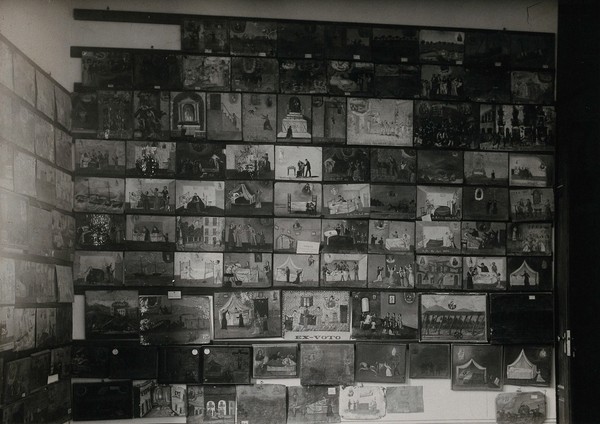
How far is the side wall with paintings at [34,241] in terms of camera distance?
3.71 metres

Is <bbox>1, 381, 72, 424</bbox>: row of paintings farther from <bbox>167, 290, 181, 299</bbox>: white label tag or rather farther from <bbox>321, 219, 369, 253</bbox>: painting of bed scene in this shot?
<bbox>321, 219, 369, 253</bbox>: painting of bed scene

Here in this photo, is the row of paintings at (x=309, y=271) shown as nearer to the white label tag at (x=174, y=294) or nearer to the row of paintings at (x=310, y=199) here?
the white label tag at (x=174, y=294)

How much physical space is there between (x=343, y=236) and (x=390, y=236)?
368 mm

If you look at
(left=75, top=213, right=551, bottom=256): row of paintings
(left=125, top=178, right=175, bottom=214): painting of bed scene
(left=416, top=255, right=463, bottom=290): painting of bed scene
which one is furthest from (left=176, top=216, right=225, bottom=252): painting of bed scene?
(left=416, top=255, right=463, bottom=290): painting of bed scene

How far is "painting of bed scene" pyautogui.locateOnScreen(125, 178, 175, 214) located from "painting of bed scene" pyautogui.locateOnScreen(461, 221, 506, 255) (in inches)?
89.9

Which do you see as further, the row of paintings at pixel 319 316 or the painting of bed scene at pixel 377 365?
the painting of bed scene at pixel 377 365

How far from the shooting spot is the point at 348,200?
5145mm

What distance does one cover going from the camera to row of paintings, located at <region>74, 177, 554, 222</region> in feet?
16.4

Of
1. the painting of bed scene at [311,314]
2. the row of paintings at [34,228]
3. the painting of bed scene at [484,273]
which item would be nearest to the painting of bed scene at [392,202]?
the painting of bed scene at [484,273]

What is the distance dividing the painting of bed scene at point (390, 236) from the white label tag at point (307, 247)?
0.43 meters

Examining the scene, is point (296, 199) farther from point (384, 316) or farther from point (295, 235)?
point (384, 316)

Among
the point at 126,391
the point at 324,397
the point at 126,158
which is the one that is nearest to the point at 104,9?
the point at 126,158

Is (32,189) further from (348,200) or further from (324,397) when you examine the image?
(324,397)

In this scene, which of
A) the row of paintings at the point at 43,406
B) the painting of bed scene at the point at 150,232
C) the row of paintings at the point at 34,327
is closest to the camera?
the row of paintings at the point at 34,327
